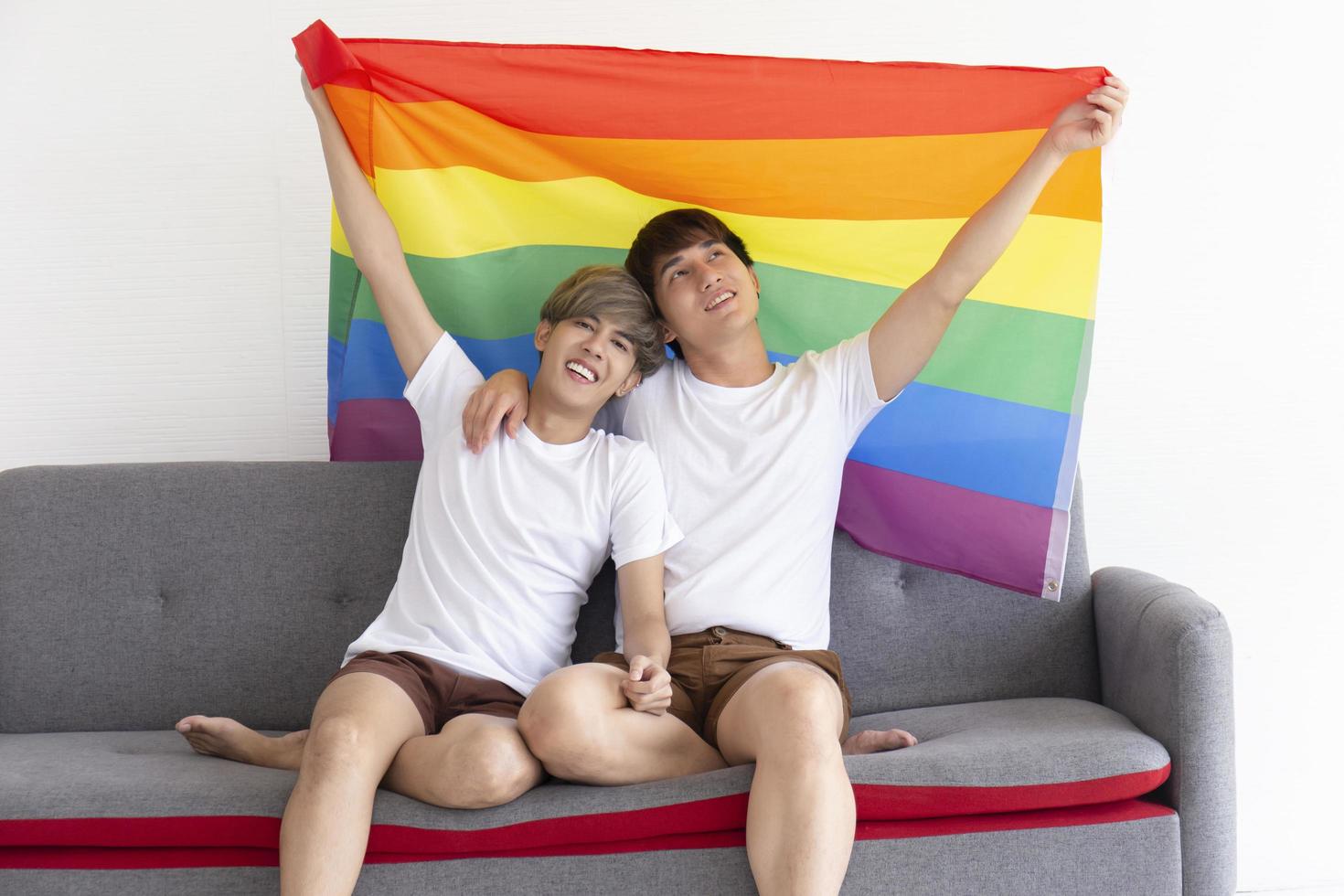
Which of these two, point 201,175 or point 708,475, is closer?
point 708,475

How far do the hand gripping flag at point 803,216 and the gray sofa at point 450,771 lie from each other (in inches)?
6.2

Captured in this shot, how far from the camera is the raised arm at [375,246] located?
183 cm

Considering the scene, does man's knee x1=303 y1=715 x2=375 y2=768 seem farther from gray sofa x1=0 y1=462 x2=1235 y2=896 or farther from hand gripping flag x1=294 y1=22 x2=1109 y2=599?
hand gripping flag x1=294 y1=22 x2=1109 y2=599

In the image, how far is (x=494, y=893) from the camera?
4.56 feet

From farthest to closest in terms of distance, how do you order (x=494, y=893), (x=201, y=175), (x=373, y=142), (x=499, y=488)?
1. (x=201, y=175)
2. (x=373, y=142)
3. (x=499, y=488)
4. (x=494, y=893)

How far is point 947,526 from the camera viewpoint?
200 centimetres

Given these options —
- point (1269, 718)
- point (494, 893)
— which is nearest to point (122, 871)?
point (494, 893)

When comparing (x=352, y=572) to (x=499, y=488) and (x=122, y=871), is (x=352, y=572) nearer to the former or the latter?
(x=499, y=488)

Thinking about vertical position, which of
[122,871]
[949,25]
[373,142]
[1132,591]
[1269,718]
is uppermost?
[949,25]

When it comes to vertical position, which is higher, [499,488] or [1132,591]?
[499,488]

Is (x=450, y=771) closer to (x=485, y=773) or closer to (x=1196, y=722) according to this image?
(x=485, y=773)

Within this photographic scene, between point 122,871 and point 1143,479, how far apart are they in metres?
2.07

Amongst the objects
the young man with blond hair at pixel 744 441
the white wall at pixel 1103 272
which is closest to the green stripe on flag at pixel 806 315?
the young man with blond hair at pixel 744 441

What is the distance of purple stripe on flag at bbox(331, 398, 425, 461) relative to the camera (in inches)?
81.9
